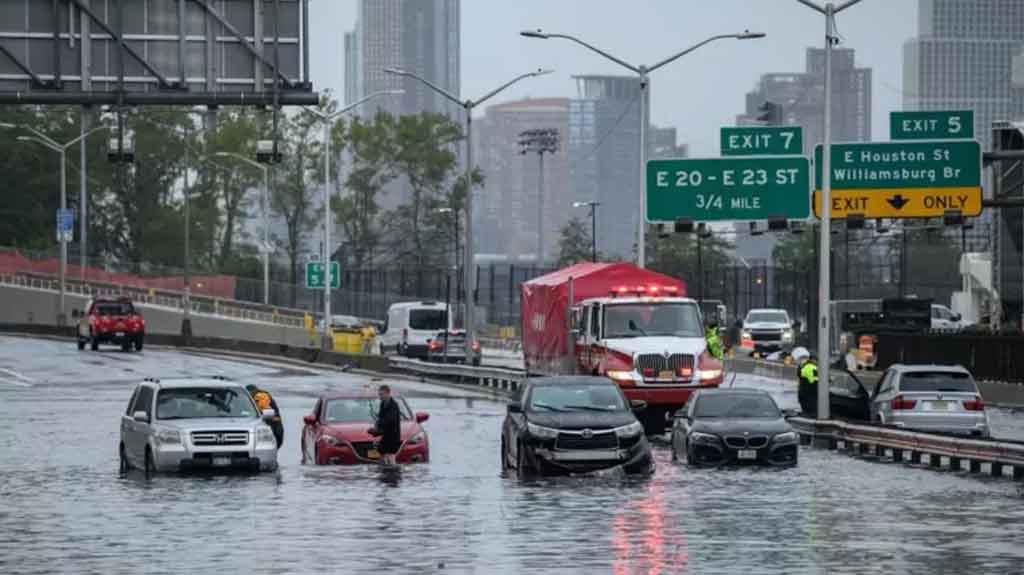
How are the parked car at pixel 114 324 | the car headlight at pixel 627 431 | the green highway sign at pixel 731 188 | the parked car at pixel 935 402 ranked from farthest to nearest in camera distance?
1. the parked car at pixel 114 324
2. the green highway sign at pixel 731 188
3. the parked car at pixel 935 402
4. the car headlight at pixel 627 431

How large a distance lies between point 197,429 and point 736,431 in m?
8.47

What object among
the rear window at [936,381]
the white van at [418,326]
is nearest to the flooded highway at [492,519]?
the rear window at [936,381]

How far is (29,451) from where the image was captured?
42.7 meters

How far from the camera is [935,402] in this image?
42312mm

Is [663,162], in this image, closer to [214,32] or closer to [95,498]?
[214,32]

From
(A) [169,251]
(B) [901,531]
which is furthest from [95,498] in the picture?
(A) [169,251]

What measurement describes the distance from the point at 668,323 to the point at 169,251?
124 metres

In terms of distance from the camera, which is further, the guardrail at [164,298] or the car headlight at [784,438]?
the guardrail at [164,298]

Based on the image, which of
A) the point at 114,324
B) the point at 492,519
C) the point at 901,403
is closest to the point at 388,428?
the point at 492,519

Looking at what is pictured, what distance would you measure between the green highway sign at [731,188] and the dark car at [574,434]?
29.6 metres

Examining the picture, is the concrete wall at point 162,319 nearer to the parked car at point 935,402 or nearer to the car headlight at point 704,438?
the parked car at point 935,402

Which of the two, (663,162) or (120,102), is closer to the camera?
(120,102)

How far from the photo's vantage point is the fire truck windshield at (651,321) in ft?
149

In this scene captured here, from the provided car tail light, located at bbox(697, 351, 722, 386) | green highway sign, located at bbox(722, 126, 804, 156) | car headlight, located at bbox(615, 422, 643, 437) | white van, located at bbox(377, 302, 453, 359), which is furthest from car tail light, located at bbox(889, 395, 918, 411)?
white van, located at bbox(377, 302, 453, 359)
